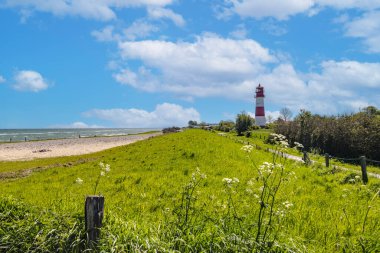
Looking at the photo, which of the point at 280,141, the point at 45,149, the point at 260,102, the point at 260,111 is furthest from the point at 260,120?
the point at 280,141

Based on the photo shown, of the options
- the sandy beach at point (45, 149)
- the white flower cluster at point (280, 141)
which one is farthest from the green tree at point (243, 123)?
the white flower cluster at point (280, 141)

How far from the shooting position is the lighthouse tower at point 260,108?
109 metres

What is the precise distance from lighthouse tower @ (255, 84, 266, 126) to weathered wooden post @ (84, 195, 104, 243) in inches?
4150

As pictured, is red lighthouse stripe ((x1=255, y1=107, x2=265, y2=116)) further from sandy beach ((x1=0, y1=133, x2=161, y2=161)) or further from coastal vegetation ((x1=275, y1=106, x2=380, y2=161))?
coastal vegetation ((x1=275, y1=106, x2=380, y2=161))

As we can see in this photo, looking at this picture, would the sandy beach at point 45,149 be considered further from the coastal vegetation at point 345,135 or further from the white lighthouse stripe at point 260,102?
the white lighthouse stripe at point 260,102

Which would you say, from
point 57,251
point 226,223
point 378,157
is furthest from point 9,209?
point 378,157

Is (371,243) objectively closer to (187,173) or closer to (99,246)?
(99,246)

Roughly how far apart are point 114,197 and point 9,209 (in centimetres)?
591

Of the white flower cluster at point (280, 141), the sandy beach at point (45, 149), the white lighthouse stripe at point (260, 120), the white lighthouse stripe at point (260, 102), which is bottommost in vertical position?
the sandy beach at point (45, 149)

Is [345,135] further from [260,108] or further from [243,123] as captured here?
[260,108]

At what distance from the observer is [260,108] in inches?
4309

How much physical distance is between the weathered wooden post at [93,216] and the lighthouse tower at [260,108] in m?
105

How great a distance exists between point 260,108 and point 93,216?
106 m

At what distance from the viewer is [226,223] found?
7.23 m
